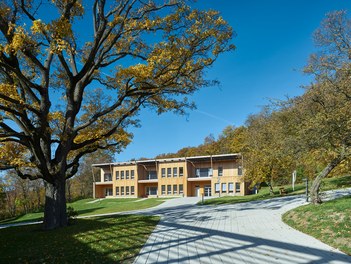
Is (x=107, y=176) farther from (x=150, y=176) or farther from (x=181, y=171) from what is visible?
(x=181, y=171)

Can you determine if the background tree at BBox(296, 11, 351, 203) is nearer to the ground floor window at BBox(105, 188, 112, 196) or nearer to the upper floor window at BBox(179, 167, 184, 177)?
the upper floor window at BBox(179, 167, 184, 177)

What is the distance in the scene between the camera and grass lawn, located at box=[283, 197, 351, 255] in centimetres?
789

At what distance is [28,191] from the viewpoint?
50219 mm

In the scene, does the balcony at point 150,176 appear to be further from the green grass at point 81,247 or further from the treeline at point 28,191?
the green grass at point 81,247

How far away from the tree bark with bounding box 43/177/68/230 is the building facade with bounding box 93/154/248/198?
24.8 meters

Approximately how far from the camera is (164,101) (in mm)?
14477

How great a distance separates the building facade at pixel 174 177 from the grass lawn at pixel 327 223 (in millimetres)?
23308

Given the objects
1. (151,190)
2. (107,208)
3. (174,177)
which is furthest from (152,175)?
(107,208)

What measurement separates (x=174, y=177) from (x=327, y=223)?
3491 centimetres

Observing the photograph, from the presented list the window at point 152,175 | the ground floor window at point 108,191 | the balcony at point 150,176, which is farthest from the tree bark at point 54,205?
the ground floor window at point 108,191

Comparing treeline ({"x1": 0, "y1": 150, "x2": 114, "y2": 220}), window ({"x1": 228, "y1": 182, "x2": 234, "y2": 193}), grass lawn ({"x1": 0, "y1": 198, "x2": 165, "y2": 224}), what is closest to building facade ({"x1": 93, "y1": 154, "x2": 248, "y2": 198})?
window ({"x1": 228, "y1": 182, "x2": 234, "y2": 193})

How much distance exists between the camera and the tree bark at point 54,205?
12469 mm

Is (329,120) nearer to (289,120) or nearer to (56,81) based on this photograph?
(289,120)

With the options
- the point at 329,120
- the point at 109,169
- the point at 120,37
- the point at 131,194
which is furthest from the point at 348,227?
the point at 109,169
